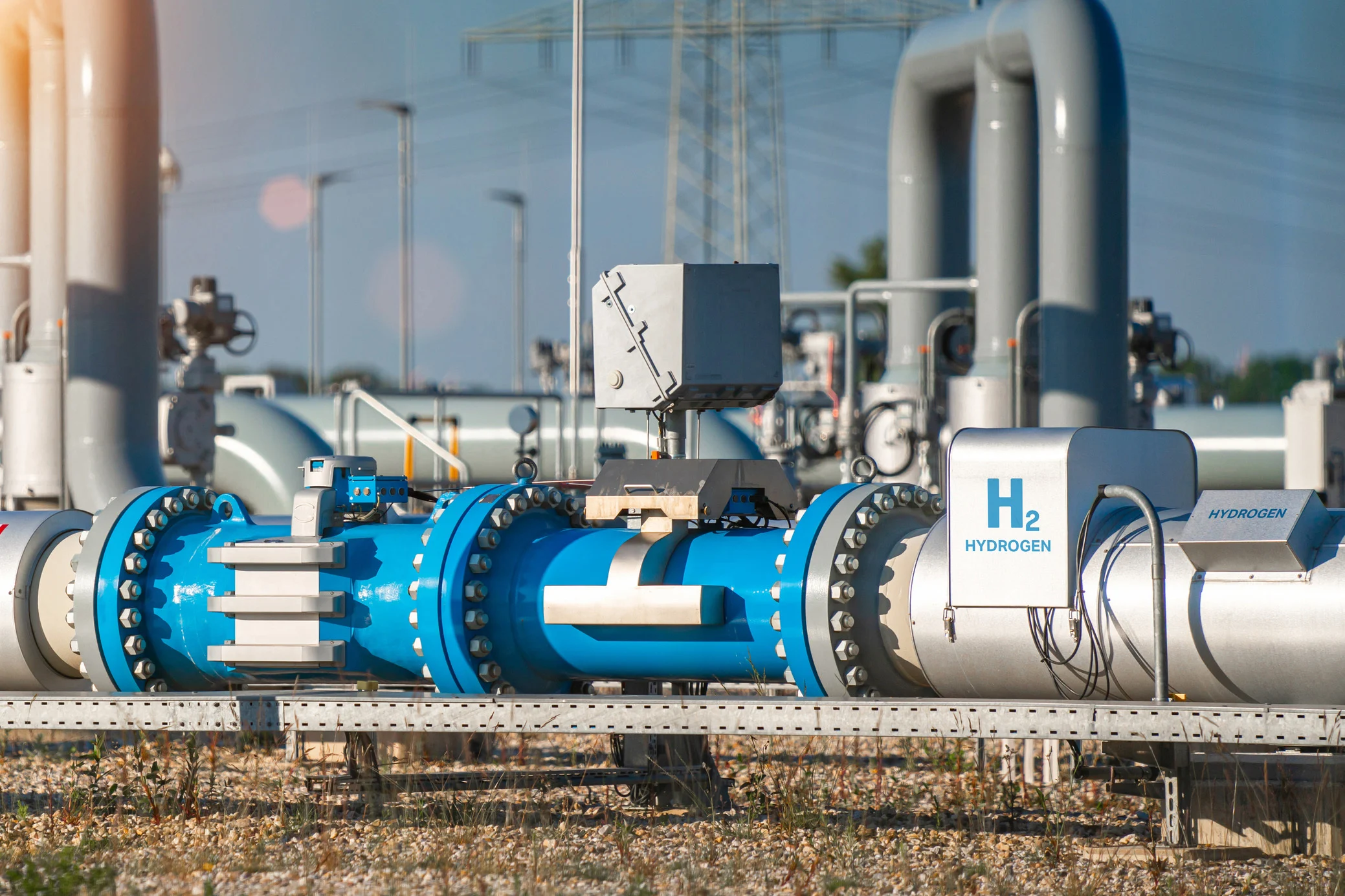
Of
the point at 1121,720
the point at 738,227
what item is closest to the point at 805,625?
the point at 1121,720

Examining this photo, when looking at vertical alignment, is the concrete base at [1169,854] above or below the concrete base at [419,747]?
above

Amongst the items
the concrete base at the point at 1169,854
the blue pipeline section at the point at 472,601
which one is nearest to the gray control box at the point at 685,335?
the blue pipeline section at the point at 472,601

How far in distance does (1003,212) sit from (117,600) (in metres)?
7.70

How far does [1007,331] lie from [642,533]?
22.1ft

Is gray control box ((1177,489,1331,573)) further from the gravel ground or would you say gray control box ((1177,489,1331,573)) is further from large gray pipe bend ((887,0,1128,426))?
large gray pipe bend ((887,0,1128,426))

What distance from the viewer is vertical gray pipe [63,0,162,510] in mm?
8938

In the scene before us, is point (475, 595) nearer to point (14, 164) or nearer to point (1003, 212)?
point (14, 164)

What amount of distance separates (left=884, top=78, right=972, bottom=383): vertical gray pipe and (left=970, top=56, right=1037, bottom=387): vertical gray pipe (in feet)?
4.27

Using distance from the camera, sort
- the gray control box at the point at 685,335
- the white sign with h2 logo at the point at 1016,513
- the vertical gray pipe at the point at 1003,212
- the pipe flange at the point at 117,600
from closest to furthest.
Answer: the white sign with h2 logo at the point at 1016,513, the gray control box at the point at 685,335, the pipe flange at the point at 117,600, the vertical gray pipe at the point at 1003,212

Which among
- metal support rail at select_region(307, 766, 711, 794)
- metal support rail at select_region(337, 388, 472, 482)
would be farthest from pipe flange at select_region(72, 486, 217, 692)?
metal support rail at select_region(337, 388, 472, 482)

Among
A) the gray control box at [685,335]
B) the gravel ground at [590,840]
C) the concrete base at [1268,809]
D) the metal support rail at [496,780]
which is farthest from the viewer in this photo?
the metal support rail at [496,780]

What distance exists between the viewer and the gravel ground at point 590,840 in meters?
5.17

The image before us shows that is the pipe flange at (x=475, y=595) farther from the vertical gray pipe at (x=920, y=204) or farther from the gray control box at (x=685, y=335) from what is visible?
the vertical gray pipe at (x=920, y=204)

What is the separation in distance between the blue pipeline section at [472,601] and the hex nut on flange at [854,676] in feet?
0.38
